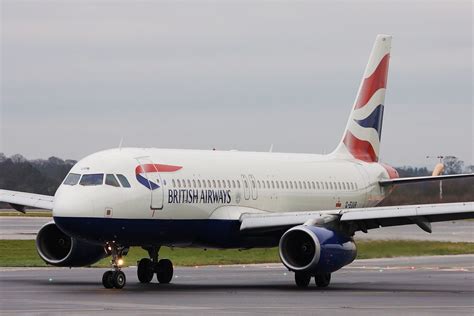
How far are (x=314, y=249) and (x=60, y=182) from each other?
4056 centimetres

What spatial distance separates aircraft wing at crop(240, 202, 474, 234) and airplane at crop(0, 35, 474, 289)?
3cm

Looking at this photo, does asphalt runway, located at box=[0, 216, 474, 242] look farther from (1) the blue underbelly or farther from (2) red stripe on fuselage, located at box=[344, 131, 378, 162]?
(1) the blue underbelly

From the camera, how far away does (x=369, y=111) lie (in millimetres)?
48250

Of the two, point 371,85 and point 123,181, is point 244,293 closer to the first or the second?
point 123,181

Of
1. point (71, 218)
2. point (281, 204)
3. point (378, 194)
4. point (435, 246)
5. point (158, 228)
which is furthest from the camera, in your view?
point (435, 246)

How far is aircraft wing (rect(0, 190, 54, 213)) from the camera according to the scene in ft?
129

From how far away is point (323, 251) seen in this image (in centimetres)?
3478

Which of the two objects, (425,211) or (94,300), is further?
(425,211)

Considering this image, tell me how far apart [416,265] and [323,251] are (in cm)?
1428

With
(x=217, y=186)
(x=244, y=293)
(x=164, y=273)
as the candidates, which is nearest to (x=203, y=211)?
(x=217, y=186)

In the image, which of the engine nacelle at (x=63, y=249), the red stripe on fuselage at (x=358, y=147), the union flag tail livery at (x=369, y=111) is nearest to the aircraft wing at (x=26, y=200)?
the engine nacelle at (x=63, y=249)

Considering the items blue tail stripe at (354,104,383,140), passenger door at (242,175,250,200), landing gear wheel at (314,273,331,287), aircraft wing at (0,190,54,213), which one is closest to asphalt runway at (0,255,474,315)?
landing gear wheel at (314,273,331,287)

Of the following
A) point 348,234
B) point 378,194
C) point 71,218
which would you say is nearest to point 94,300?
point 71,218

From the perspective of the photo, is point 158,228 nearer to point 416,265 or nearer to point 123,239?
point 123,239
